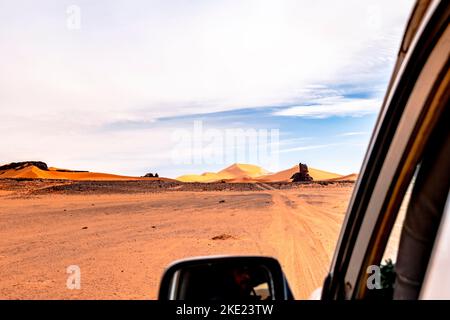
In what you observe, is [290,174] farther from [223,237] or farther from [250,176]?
[223,237]

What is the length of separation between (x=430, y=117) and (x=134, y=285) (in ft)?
26.9

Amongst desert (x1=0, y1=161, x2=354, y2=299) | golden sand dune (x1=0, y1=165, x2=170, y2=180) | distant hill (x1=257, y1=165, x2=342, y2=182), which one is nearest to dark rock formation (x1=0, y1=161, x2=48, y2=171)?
golden sand dune (x1=0, y1=165, x2=170, y2=180)

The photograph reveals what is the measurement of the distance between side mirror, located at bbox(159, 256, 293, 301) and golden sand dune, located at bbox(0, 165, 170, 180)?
86971 mm

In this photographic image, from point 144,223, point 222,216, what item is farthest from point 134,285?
point 222,216

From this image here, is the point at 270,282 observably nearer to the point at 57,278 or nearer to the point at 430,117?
the point at 430,117

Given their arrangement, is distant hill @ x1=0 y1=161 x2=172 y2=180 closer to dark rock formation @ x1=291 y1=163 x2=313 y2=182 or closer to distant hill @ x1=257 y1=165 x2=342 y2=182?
dark rock formation @ x1=291 y1=163 x2=313 y2=182

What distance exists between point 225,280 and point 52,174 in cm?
9588

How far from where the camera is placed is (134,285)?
30.1 feet

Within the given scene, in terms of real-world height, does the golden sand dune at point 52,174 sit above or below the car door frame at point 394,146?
below

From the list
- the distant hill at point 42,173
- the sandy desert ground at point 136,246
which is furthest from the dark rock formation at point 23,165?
the sandy desert ground at point 136,246

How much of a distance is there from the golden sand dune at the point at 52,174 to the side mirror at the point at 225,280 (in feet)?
285

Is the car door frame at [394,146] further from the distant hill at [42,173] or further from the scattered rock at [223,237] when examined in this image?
the distant hill at [42,173]

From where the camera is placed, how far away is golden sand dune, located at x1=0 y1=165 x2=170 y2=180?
87.9m

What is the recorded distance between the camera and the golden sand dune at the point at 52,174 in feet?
288
